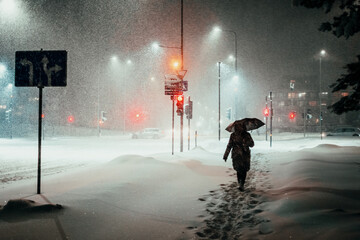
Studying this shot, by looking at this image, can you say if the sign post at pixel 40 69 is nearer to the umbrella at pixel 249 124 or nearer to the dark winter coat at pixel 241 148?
the umbrella at pixel 249 124

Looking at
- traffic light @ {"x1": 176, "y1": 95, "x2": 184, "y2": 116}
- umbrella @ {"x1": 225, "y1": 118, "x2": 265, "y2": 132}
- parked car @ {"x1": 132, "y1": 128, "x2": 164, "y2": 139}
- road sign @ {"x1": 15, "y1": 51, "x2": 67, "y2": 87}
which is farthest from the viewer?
parked car @ {"x1": 132, "y1": 128, "x2": 164, "y2": 139}

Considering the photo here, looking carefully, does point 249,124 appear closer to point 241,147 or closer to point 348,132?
point 241,147

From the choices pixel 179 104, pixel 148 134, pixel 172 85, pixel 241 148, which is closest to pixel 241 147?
pixel 241 148

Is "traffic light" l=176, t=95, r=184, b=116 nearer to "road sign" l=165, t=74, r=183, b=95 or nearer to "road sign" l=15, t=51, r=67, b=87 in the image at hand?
"road sign" l=165, t=74, r=183, b=95

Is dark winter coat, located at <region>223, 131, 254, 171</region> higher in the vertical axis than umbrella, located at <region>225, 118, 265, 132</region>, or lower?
lower

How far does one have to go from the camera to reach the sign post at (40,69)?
758 centimetres

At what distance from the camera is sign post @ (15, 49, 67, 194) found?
24.9 feet

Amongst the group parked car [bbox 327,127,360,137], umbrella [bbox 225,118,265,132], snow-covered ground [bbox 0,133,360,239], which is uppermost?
umbrella [bbox 225,118,265,132]

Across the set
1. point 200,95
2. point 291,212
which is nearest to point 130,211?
point 291,212

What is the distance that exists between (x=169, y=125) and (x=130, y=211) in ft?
319

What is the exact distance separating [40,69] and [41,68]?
0.11 ft

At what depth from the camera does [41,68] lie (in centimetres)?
766

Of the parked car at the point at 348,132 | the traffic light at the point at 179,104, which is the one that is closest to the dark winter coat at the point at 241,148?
the traffic light at the point at 179,104

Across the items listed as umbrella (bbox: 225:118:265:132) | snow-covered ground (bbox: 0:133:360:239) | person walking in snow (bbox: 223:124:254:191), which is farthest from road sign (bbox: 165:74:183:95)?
person walking in snow (bbox: 223:124:254:191)
